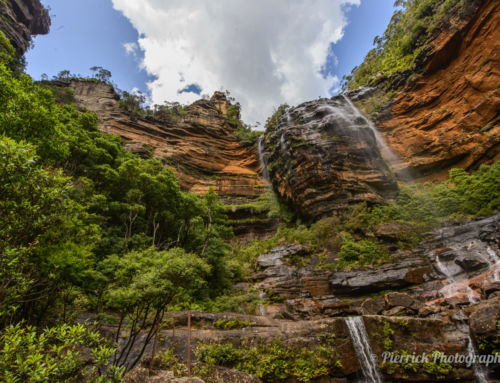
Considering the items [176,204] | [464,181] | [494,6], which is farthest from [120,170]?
[494,6]

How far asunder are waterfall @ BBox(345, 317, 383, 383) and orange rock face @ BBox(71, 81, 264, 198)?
19781 mm

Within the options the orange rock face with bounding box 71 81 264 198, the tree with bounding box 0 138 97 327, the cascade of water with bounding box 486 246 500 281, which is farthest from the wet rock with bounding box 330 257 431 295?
the orange rock face with bounding box 71 81 264 198

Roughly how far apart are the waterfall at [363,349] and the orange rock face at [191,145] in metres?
19.8

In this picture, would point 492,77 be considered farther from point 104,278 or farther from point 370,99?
point 104,278

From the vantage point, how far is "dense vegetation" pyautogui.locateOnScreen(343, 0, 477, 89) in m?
19.1

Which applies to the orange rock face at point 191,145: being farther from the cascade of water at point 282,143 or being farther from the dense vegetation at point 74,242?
the dense vegetation at point 74,242

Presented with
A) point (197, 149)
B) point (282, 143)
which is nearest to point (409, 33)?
point (282, 143)

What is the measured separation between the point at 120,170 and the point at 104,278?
731 centimetres

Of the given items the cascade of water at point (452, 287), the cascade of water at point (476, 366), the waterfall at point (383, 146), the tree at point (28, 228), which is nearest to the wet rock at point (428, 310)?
the cascade of water at point (452, 287)

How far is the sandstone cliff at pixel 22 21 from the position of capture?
26.3 meters

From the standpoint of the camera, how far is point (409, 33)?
24.3m

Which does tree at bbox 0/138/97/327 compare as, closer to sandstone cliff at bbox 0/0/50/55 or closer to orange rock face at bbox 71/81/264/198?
orange rock face at bbox 71/81/264/198

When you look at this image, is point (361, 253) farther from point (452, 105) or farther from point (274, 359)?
point (452, 105)

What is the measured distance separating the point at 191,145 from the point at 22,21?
99.2 ft
